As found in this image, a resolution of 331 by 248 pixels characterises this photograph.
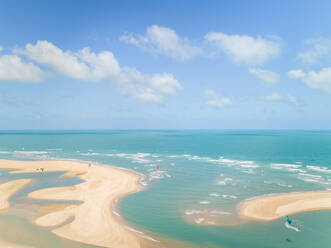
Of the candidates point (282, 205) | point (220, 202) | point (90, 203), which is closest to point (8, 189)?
point (90, 203)

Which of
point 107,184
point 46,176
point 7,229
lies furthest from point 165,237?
point 46,176

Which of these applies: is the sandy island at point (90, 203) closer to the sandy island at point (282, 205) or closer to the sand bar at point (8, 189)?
the sand bar at point (8, 189)

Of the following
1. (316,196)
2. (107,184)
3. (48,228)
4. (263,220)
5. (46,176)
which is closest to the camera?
(48,228)

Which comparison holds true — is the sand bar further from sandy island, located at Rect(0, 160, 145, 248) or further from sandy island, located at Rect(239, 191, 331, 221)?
sandy island, located at Rect(239, 191, 331, 221)

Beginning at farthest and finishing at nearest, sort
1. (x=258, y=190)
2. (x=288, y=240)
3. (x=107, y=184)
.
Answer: (x=107, y=184)
(x=258, y=190)
(x=288, y=240)

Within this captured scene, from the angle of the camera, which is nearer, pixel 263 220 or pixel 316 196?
pixel 263 220

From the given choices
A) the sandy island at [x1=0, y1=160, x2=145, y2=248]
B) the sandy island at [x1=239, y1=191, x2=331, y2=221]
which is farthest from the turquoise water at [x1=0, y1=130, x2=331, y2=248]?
the sandy island at [x1=0, y1=160, x2=145, y2=248]

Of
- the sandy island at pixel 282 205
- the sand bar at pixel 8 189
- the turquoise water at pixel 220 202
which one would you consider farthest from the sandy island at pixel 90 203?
the sandy island at pixel 282 205

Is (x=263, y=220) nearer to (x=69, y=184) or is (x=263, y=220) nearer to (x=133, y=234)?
(x=133, y=234)
